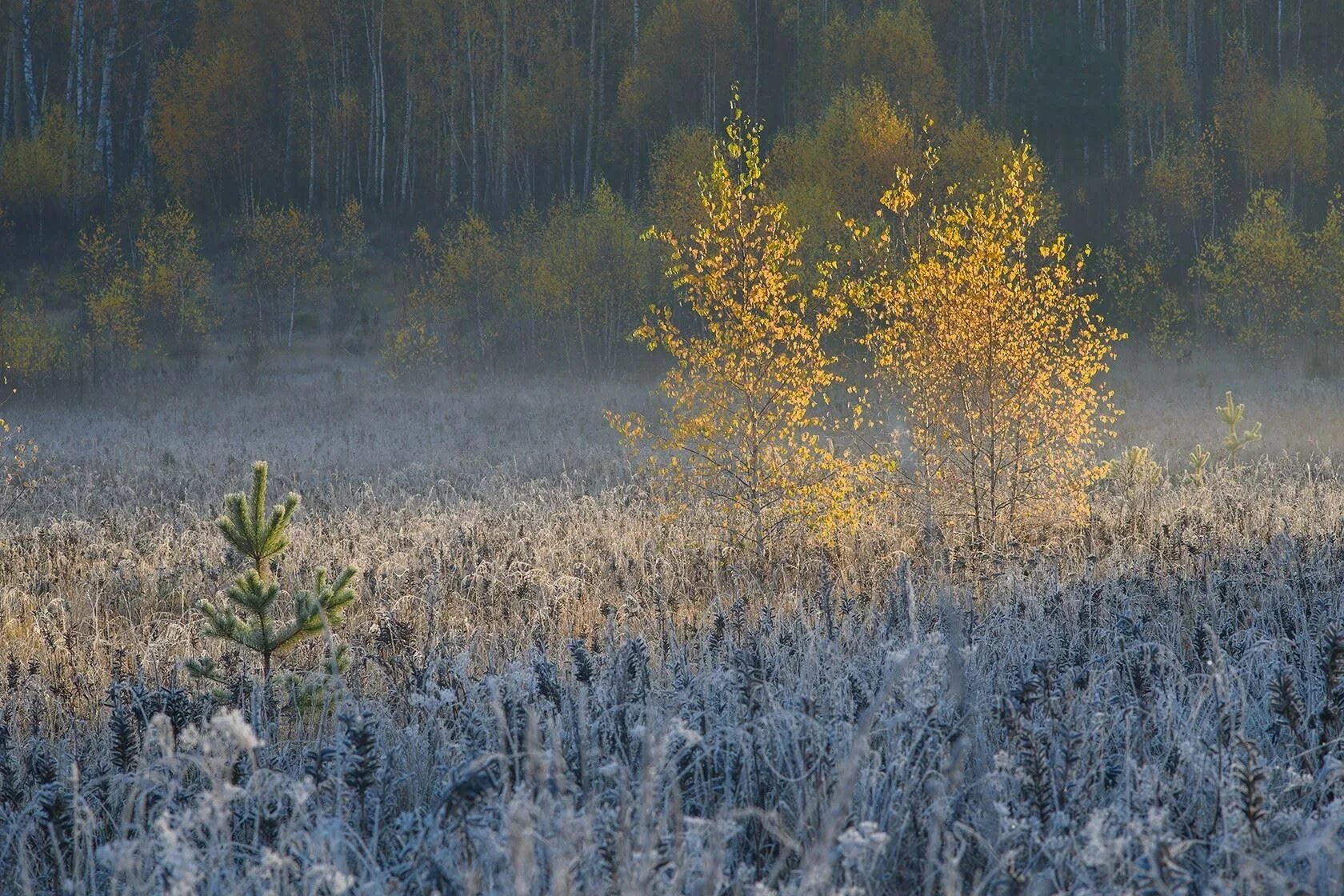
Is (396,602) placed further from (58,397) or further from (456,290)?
(456,290)

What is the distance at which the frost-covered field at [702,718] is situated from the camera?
2.60 m

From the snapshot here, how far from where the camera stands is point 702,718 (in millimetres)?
3762

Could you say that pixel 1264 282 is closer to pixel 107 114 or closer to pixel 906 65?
pixel 906 65

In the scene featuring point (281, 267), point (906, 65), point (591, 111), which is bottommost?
point (281, 267)

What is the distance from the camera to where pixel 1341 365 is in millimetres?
29359

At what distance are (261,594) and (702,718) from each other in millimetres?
1841

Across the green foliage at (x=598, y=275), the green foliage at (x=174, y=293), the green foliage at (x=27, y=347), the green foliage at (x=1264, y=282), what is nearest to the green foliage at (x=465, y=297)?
the green foliage at (x=598, y=275)

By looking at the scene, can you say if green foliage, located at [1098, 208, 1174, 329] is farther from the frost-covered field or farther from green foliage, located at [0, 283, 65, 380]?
green foliage, located at [0, 283, 65, 380]

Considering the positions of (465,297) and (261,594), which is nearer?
(261,594)

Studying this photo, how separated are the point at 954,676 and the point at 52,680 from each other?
4133 millimetres

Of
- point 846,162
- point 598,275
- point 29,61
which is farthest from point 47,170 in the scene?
point 846,162

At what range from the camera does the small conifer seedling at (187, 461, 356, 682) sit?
4.37m

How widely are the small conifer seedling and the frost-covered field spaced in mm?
271

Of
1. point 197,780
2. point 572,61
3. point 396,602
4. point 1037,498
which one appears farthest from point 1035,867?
point 572,61
